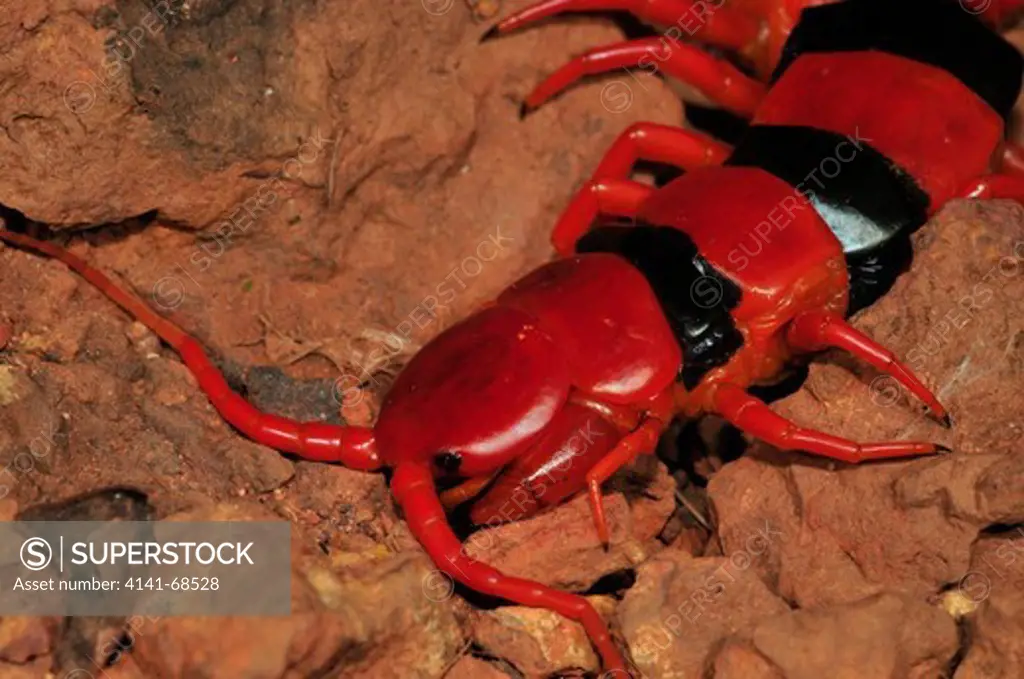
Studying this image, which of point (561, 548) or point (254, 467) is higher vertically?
point (254, 467)

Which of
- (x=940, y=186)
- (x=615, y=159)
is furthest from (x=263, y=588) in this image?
(x=940, y=186)

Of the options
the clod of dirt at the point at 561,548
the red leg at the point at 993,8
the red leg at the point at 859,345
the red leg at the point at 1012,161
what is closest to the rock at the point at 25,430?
the clod of dirt at the point at 561,548

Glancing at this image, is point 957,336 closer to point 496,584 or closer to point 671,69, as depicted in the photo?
point 496,584


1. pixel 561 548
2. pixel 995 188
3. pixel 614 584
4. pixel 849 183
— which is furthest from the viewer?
pixel 995 188

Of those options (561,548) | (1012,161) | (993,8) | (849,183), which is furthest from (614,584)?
(993,8)

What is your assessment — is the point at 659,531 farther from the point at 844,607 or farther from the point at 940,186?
the point at 940,186

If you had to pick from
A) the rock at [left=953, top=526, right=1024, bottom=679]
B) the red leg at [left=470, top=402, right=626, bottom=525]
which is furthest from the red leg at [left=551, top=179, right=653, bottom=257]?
the rock at [left=953, top=526, right=1024, bottom=679]

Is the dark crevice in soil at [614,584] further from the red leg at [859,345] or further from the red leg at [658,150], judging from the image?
the red leg at [658,150]

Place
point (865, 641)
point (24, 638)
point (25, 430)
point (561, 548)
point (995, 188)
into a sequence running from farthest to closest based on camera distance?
point (995, 188) < point (561, 548) < point (25, 430) < point (865, 641) < point (24, 638)
